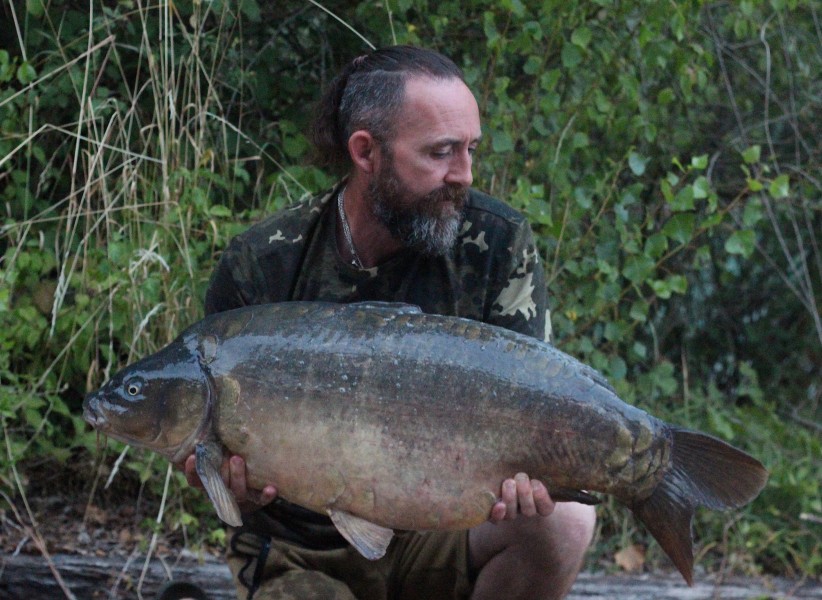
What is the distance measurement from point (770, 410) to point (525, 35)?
2.73m

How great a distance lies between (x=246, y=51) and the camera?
5289 mm

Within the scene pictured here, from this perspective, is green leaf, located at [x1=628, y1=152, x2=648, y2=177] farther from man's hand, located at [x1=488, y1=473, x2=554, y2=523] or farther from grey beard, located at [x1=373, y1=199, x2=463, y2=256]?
man's hand, located at [x1=488, y1=473, x2=554, y2=523]

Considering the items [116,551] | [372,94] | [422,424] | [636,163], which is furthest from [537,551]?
[636,163]

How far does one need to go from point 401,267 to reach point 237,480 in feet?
2.47

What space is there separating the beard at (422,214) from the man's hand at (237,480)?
72 cm

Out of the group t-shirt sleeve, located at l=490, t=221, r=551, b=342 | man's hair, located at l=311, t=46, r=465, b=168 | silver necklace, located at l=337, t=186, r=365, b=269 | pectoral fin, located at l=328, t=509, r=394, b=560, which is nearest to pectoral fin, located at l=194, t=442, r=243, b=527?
pectoral fin, located at l=328, t=509, r=394, b=560

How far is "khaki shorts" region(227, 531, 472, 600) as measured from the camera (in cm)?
309

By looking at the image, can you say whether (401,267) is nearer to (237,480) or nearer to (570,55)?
(237,480)

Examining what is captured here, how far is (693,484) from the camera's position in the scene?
2.63m

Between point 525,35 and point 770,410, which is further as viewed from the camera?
point 770,410

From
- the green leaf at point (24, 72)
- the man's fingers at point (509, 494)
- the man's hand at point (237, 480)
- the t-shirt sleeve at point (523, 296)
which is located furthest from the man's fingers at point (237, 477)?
the green leaf at point (24, 72)

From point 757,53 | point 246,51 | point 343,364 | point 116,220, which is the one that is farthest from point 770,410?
point 343,364

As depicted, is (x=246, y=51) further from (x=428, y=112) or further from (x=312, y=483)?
(x=312, y=483)

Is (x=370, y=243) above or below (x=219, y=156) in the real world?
above
